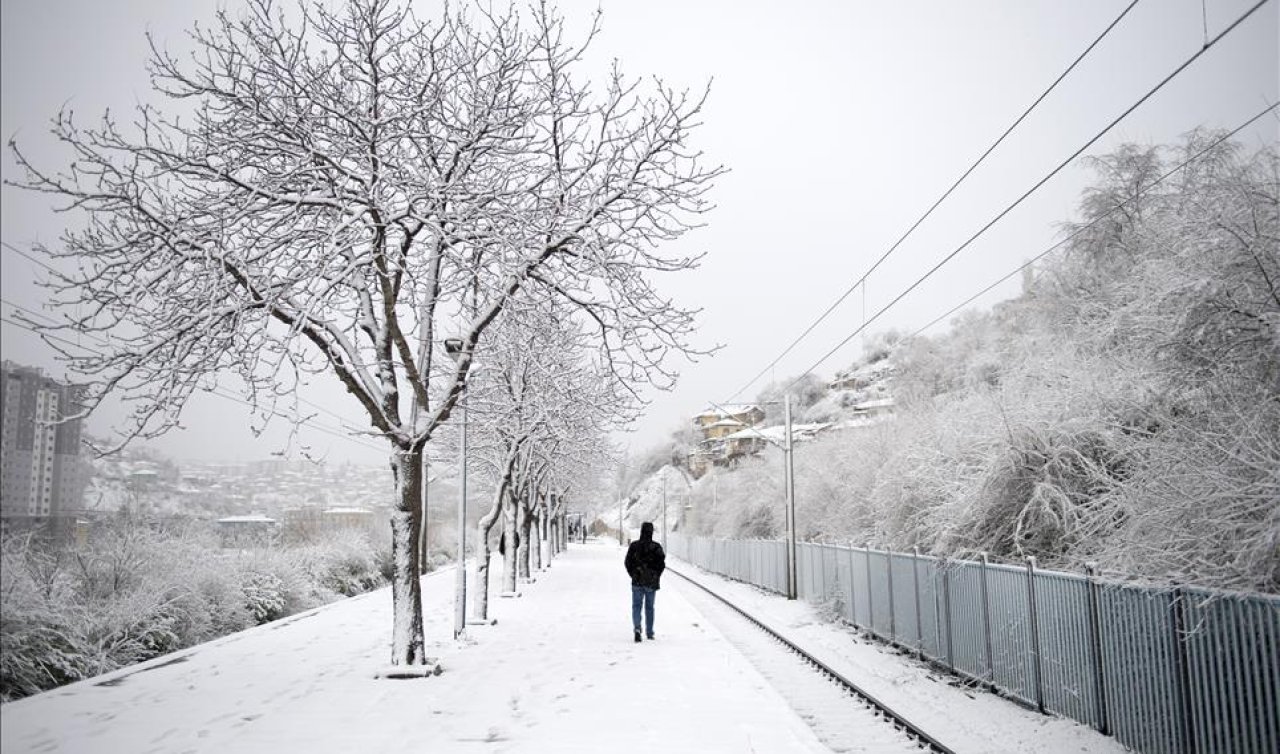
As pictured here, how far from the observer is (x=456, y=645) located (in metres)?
12.9

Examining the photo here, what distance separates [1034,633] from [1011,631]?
63 centimetres

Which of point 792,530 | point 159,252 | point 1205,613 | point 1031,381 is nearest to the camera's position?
point 1205,613

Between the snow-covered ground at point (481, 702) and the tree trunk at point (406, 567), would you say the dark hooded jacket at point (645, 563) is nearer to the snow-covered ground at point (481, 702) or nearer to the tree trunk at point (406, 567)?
the snow-covered ground at point (481, 702)

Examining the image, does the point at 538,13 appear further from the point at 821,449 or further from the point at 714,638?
the point at 821,449

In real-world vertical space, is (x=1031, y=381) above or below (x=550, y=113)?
below

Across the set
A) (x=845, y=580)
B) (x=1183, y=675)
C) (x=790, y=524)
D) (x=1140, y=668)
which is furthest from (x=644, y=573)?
(x=790, y=524)

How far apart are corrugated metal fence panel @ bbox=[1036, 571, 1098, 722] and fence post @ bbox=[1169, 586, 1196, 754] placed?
155 cm

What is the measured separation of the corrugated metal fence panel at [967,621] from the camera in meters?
11.5

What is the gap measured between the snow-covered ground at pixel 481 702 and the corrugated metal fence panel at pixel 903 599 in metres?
0.65

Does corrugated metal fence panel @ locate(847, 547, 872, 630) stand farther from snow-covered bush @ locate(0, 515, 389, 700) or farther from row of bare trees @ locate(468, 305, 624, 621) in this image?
snow-covered bush @ locate(0, 515, 389, 700)

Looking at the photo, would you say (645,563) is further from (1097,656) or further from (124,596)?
(124,596)

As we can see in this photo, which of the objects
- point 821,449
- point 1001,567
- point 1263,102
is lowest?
point 1001,567

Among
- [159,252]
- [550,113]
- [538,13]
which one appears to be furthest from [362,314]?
[538,13]

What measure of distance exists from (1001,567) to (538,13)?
370 inches
